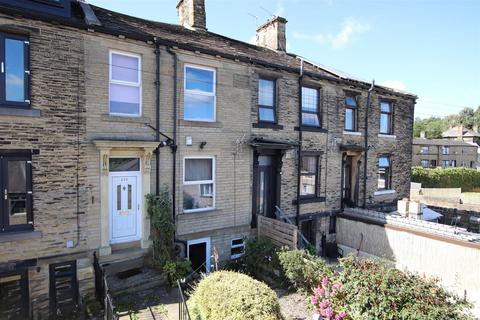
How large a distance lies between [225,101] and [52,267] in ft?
22.8

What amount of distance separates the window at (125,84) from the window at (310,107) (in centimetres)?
693

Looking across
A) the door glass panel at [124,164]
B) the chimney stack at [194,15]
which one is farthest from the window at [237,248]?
the chimney stack at [194,15]

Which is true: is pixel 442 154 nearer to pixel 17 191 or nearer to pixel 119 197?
pixel 119 197

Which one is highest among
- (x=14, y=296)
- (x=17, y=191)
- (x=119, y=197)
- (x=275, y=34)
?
(x=275, y=34)

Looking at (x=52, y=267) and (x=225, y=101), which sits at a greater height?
(x=225, y=101)

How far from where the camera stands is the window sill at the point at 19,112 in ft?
22.8

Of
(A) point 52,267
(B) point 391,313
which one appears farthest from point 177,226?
(B) point 391,313

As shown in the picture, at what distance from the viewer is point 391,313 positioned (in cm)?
537

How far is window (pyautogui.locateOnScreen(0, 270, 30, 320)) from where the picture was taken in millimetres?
7066

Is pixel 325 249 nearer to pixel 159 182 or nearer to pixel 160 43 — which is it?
pixel 159 182

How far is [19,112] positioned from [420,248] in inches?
503

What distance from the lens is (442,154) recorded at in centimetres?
5384

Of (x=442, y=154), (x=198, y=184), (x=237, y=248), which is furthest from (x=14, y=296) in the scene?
(x=442, y=154)

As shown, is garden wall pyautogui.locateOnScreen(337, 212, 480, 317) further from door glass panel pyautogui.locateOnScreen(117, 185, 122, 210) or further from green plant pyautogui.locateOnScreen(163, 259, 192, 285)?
door glass panel pyautogui.locateOnScreen(117, 185, 122, 210)
